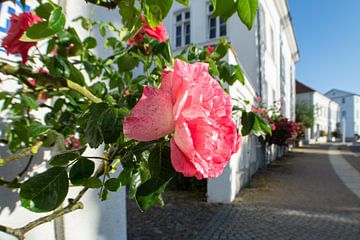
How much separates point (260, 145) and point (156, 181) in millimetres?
12225

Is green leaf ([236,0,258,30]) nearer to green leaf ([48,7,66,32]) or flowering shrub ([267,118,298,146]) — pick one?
green leaf ([48,7,66,32])

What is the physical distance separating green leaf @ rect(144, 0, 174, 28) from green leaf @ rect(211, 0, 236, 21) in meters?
0.10

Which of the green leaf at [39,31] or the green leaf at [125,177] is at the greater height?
the green leaf at [39,31]

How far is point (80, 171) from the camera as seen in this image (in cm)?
68

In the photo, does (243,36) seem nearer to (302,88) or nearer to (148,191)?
(148,191)

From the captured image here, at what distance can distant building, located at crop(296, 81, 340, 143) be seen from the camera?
133 feet

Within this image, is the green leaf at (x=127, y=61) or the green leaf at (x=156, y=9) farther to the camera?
the green leaf at (x=127, y=61)

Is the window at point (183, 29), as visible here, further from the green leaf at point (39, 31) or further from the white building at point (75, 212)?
the green leaf at point (39, 31)

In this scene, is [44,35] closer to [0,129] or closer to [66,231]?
[0,129]

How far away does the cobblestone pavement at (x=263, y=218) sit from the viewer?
413 cm

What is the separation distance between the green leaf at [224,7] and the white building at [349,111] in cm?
6368

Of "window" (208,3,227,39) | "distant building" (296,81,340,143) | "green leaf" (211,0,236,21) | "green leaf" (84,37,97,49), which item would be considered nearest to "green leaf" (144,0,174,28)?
"green leaf" (211,0,236,21)

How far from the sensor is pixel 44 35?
2.27ft

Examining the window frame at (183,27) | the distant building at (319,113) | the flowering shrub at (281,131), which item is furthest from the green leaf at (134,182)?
the distant building at (319,113)
